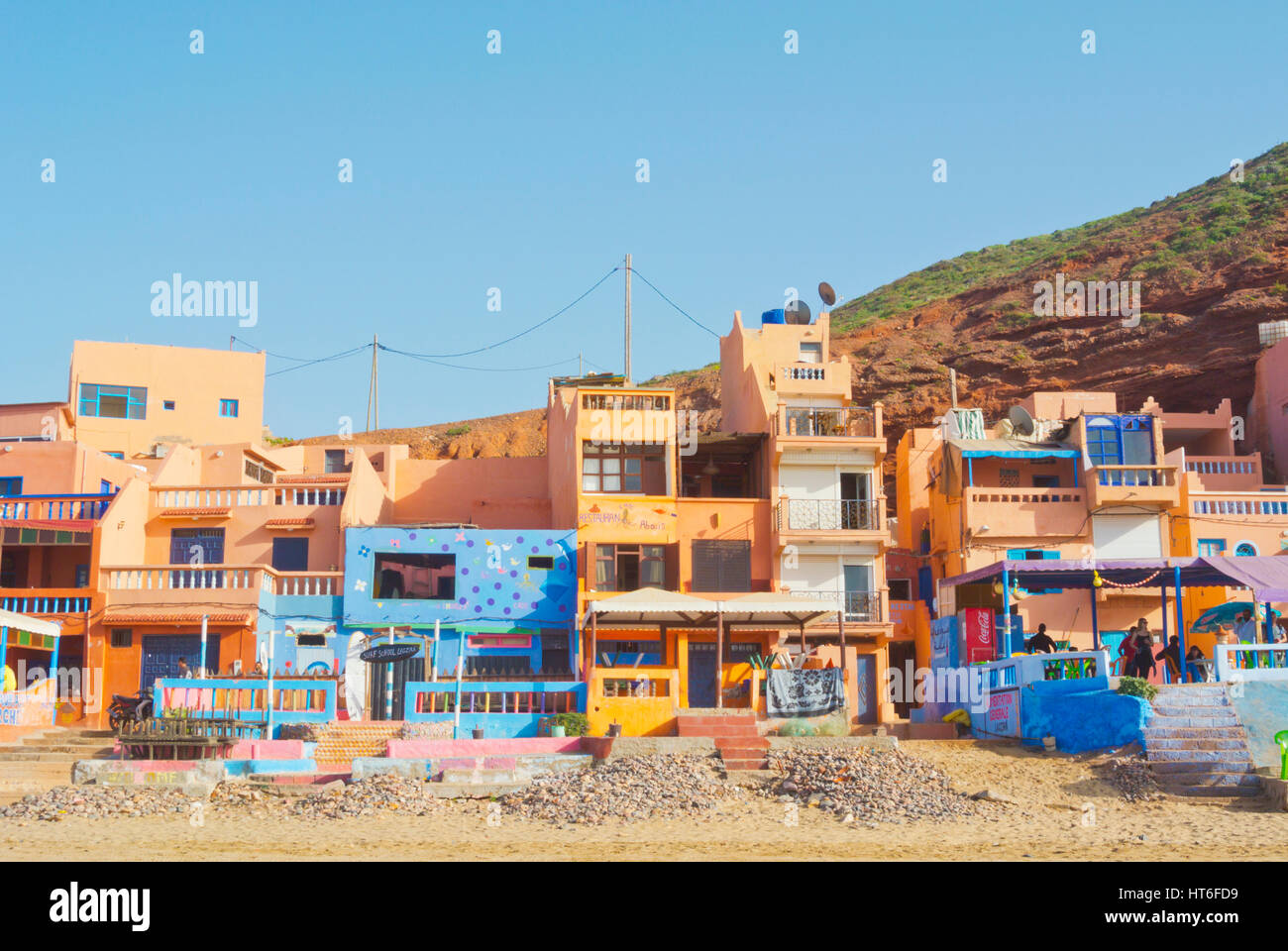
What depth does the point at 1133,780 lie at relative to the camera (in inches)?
883

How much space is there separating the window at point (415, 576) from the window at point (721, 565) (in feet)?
21.5

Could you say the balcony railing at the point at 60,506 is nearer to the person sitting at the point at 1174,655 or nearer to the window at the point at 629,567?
the window at the point at 629,567

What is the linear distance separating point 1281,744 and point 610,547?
60.2 feet

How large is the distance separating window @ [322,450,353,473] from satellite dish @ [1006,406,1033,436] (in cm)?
2534

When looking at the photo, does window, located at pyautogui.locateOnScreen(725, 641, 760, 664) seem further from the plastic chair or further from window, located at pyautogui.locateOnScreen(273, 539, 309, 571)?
the plastic chair

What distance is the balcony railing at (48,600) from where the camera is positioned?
33969 mm

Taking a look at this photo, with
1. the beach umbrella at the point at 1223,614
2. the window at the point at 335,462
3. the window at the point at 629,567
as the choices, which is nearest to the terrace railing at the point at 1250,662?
the beach umbrella at the point at 1223,614

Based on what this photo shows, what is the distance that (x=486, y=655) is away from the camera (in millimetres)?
34969

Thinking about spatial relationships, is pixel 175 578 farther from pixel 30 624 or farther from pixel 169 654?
pixel 30 624

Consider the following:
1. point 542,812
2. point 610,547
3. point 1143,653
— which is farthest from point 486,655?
point 1143,653

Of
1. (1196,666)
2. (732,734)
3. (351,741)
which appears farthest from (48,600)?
(1196,666)

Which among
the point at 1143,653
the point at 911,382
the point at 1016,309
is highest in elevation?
the point at 1016,309

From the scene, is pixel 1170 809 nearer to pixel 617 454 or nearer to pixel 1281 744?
pixel 1281 744

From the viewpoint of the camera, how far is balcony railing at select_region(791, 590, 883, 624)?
37.0 meters
